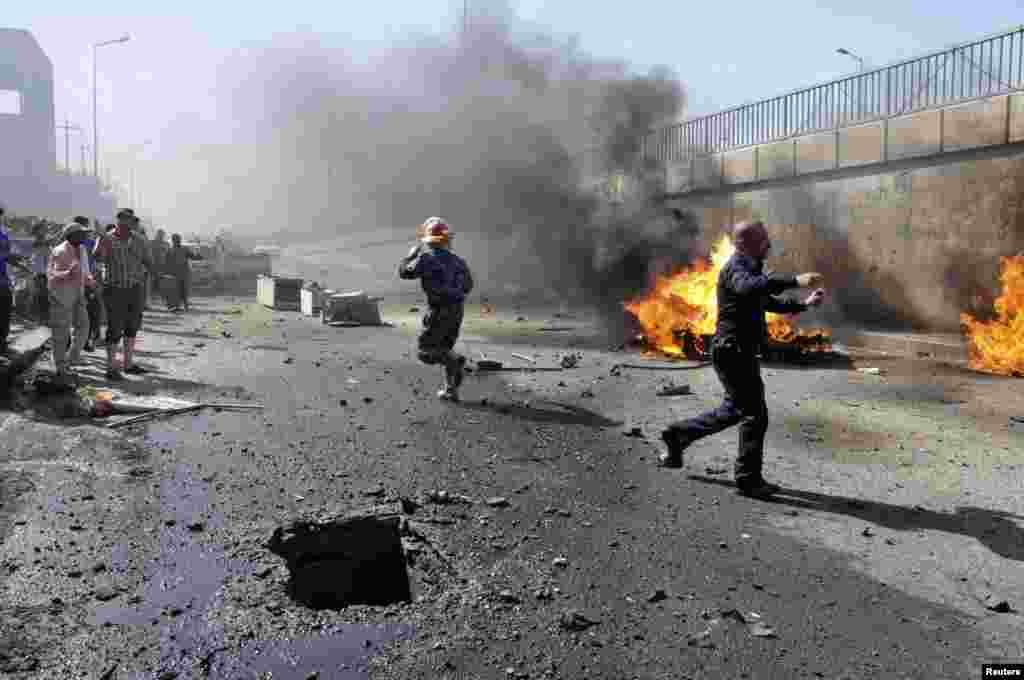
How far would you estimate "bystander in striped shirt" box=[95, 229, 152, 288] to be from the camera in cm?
871

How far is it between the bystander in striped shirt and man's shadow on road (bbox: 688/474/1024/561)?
6.70m

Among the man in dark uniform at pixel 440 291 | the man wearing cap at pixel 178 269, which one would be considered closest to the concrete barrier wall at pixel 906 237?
the man in dark uniform at pixel 440 291

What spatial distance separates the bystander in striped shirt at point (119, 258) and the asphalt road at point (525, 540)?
1.32 metres

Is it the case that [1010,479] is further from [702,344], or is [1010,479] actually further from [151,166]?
[151,166]

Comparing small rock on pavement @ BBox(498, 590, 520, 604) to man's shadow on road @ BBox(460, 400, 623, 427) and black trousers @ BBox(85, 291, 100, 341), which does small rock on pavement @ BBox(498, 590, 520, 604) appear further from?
black trousers @ BBox(85, 291, 100, 341)

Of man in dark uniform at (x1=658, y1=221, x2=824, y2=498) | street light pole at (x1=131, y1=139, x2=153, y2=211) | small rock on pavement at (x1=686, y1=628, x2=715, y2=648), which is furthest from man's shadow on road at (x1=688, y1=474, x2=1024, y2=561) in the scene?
street light pole at (x1=131, y1=139, x2=153, y2=211)

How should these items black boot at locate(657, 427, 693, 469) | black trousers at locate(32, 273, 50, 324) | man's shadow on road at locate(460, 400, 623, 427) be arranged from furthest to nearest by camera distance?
black trousers at locate(32, 273, 50, 324), man's shadow on road at locate(460, 400, 623, 427), black boot at locate(657, 427, 693, 469)

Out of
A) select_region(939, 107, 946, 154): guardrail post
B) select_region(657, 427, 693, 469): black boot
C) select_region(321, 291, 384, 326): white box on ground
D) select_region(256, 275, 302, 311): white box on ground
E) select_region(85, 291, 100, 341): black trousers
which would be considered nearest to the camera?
select_region(657, 427, 693, 469): black boot

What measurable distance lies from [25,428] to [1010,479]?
6.91m

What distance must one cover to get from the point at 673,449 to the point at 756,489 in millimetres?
672

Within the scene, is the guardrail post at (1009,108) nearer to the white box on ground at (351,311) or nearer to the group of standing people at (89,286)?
the white box on ground at (351,311)

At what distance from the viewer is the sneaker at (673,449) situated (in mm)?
5602

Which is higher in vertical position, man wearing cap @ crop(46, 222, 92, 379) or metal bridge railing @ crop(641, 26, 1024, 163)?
metal bridge railing @ crop(641, 26, 1024, 163)

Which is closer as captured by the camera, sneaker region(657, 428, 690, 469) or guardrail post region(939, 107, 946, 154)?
sneaker region(657, 428, 690, 469)
